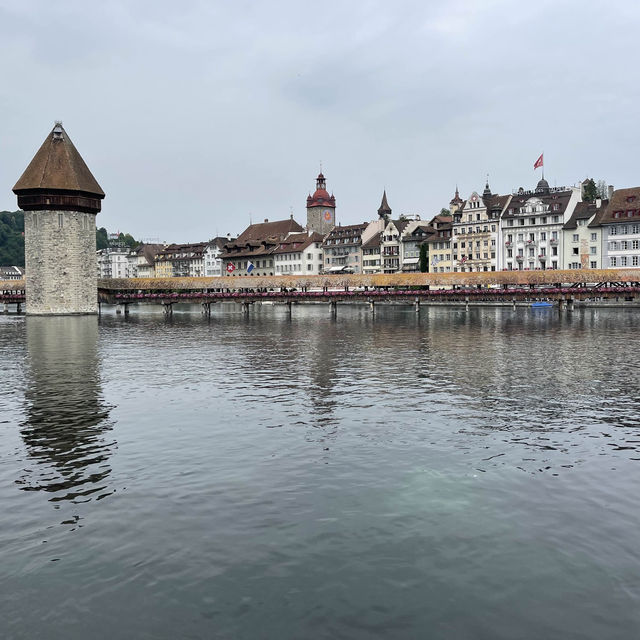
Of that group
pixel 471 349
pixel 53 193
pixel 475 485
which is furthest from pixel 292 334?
pixel 53 193

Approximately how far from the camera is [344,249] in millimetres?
124000

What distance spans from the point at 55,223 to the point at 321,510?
72001 mm

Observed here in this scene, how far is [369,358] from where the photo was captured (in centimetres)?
3083

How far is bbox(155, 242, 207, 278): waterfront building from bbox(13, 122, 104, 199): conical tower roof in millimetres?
80279

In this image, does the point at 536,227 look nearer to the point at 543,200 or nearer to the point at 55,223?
the point at 543,200

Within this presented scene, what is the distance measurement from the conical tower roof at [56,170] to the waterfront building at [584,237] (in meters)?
61.3

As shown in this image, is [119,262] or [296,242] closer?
[296,242]

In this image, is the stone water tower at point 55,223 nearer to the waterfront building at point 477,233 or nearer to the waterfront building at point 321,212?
the waterfront building at point 477,233

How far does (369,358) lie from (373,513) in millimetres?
20872

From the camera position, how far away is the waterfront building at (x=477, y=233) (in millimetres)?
100125

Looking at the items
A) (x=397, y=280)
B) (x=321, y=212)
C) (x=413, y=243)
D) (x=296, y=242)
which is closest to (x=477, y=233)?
(x=413, y=243)

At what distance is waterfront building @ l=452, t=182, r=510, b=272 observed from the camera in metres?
100

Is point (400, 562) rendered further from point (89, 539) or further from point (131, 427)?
point (131, 427)

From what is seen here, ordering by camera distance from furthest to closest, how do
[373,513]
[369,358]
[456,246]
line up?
[456,246] → [369,358] → [373,513]
